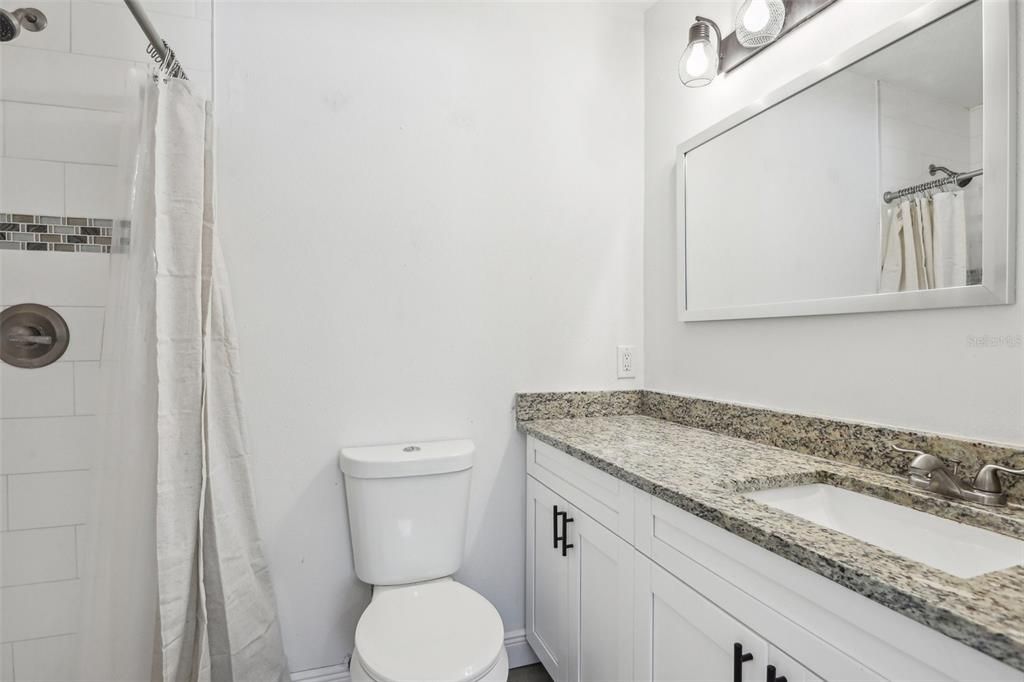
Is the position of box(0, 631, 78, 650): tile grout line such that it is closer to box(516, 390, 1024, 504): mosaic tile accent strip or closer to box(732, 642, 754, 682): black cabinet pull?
box(516, 390, 1024, 504): mosaic tile accent strip

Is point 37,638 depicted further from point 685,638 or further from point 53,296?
point 685,638

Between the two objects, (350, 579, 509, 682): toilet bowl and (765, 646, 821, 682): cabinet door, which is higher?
(765, 646, 821, 682): cabinet door

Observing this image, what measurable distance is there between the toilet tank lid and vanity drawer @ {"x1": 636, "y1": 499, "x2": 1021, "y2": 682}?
0.69 m

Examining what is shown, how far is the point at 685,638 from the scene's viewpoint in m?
0.99

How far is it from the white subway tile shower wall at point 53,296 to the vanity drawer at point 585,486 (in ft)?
Answer: 4.00

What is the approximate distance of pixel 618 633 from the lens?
122 cm

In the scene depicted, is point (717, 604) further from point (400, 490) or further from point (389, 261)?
point (389, 261)

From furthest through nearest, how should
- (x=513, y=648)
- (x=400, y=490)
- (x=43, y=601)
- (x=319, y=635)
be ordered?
(x=513, y=648) → (x=319, y=635) → (x=400, y=490) → (x=43, y=601)

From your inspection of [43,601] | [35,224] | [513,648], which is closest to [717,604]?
[513,648]

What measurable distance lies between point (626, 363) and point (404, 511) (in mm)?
961

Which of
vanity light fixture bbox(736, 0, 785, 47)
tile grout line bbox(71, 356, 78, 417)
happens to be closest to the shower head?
tile grout line bbox(71, 356, 78, 417)

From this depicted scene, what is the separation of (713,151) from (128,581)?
6.42 ft

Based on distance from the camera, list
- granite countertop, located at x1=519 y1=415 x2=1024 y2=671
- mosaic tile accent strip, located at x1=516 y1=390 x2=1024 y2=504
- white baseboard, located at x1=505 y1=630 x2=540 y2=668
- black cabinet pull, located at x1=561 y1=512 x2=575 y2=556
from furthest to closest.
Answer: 1. white baseboard, located at x1=505 y1=630 x2=540 y2=668
2. black cabinet pull, located at x1=561 y1=512 x2=575 y2=556
3. mosaic tile accent strip, located at x1=516 y1=390 x2=1024 y2=504
4. granite countertop, located at x1=519 y1=415 x2=1024 y2=671

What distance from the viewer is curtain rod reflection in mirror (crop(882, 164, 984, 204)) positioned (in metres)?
0.99
